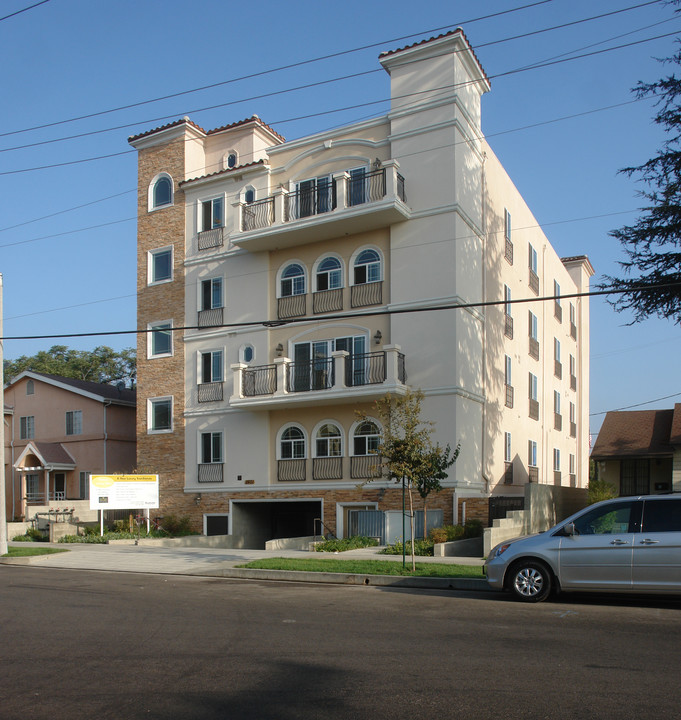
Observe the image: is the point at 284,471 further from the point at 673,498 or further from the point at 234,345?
the point at 673,498

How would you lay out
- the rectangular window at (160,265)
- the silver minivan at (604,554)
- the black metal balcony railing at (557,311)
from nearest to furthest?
the silver minivan at (604,554) → the rectangular window at (160,265) → the black metal balcony railing at (557,311)

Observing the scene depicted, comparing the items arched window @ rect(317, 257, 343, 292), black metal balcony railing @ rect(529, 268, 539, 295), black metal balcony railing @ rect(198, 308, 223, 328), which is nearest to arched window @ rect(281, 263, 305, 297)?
arched window @ rect(317, 257, 343, 292)

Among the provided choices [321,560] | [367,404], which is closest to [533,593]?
[321,560]

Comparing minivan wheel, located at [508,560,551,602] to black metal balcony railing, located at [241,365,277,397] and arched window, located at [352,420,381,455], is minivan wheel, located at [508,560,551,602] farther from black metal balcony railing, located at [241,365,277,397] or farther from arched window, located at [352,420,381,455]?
black metal balcony railing, located at [241,365,277,397]

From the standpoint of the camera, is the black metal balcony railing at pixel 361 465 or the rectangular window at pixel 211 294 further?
the rectangular window at pixel 211 294

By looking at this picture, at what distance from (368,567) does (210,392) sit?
1571cm

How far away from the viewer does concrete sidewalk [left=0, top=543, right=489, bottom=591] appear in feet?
50.7

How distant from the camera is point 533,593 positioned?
12422mm

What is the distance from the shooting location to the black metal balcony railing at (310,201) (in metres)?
28.6

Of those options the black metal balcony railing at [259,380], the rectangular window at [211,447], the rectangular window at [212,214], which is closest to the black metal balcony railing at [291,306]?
the black metal balcony railing at [259,380]

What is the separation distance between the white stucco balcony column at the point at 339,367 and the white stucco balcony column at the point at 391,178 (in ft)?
18.2

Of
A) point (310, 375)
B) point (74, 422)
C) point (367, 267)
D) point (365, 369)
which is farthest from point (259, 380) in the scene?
point (74, 422)

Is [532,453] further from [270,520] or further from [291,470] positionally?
[270,520]

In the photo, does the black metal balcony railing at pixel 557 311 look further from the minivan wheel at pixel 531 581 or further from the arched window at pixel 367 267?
the minivan wheel at pixel 531 581
